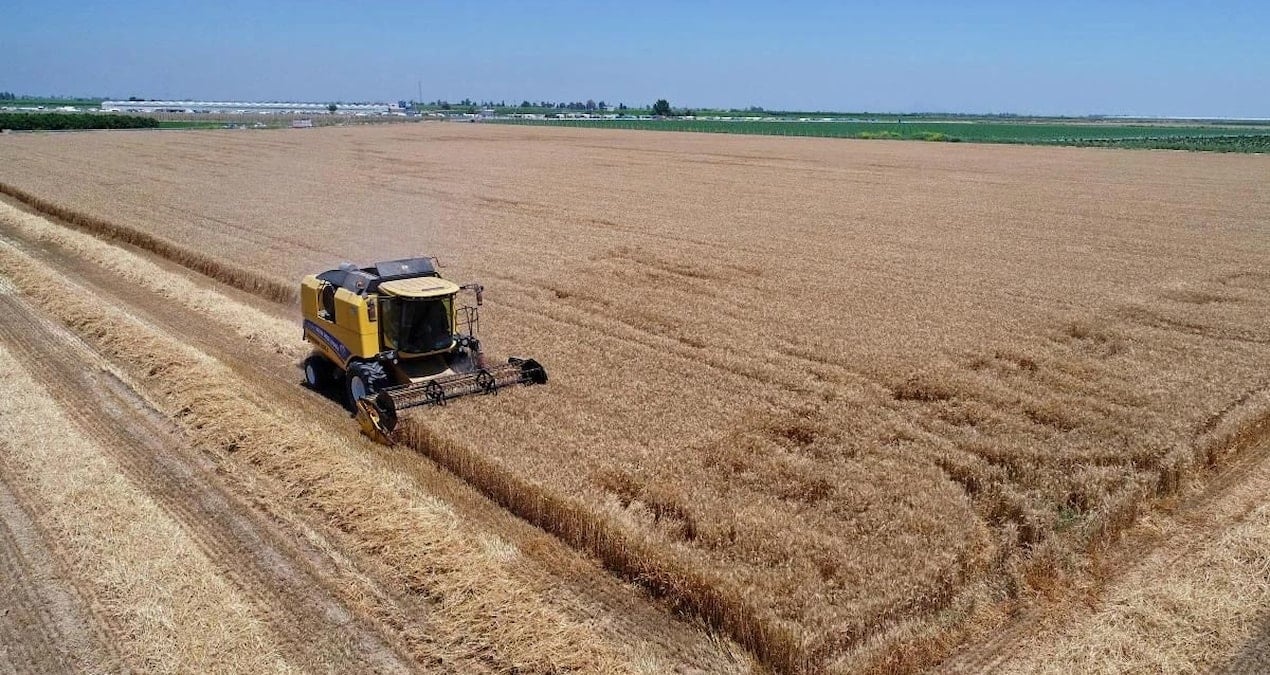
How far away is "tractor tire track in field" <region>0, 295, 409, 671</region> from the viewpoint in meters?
7.30

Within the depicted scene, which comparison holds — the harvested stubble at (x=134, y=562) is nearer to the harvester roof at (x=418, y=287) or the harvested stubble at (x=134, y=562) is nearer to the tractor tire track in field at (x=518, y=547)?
the tractor tire track in field at (x=518, y=547)

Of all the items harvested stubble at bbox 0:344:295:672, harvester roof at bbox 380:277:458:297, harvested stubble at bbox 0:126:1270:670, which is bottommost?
harvested stubble at bbox 0:344:295:672

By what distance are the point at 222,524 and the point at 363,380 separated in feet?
10.5

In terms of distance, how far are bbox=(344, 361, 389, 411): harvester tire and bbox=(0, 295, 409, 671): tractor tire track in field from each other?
2.25 metres

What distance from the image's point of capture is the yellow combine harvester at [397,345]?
11836mm

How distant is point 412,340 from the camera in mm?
12258

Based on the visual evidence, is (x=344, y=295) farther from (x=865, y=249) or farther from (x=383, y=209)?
(x=383, y=209)

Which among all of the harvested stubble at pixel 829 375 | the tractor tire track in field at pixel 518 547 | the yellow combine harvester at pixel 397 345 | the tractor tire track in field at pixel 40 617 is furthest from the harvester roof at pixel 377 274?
the tractor tire track in field at pixel 40 617

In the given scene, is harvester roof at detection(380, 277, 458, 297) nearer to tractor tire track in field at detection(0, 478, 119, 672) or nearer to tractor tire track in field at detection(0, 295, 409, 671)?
tractor tire track in field at detection(0, 295, 409, 671)

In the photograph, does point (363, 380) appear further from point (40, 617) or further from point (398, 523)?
point (40, 617)

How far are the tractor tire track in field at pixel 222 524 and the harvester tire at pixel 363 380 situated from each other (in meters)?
2.25

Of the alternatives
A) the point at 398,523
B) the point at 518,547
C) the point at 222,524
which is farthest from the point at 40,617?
the point at 518,547

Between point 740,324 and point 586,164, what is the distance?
133ft

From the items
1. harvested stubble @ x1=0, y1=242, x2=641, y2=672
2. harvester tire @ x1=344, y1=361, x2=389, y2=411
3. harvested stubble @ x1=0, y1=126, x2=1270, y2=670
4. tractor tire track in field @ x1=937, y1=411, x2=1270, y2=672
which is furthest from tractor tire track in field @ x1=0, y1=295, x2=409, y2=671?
tractor tire track in field @ x1=937, y1=411, x2=1270, y2=672
